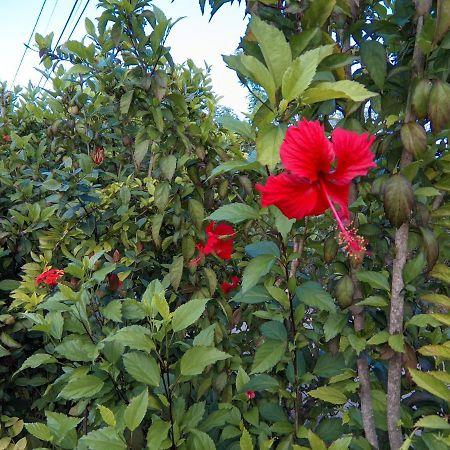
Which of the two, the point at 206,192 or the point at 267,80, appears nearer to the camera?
the point at 267,80

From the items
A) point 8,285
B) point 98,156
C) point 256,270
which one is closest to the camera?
point 256,270

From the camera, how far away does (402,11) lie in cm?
97

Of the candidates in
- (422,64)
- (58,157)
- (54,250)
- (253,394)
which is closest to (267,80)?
(422,64)

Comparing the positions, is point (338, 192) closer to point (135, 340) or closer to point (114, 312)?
point (135, 340)

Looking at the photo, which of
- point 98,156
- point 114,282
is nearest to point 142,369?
point 114,282

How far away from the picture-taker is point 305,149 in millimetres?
738

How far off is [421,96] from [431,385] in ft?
1.91

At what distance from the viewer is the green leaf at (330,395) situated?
107cm

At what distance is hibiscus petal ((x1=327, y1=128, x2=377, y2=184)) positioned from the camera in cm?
75

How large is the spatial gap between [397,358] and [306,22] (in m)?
0.76

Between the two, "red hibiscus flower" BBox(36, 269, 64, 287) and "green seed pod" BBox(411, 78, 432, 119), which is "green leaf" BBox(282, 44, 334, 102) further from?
"red hibiscus flower" BBox(36, 269, 64, 287)

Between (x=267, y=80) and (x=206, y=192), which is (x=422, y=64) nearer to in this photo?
(x=267, y=80)

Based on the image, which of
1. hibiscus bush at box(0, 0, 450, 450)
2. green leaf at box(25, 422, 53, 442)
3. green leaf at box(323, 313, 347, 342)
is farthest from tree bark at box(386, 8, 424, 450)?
green leaf at box(25, 422, 53, 442)

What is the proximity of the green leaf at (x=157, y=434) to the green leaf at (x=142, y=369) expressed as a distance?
0.10 meters
